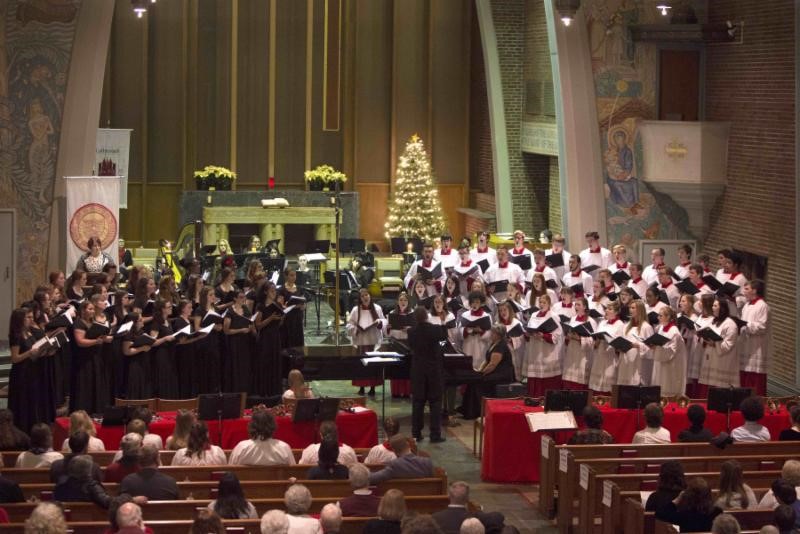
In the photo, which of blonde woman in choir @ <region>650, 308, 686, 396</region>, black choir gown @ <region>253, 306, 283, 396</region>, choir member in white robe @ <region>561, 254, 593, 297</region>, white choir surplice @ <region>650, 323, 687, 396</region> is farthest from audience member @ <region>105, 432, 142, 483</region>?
choir member in white robe @ <region>561, 254, 593, 297</region>

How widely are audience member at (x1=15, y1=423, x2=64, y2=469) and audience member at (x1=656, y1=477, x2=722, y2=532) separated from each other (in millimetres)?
4807

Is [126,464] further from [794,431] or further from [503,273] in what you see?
[503,273]

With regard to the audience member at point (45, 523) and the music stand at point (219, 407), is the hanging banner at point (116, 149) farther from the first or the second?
the audience member at point (45, 523)

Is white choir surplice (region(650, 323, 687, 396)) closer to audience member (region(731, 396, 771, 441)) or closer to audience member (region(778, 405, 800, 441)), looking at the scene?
audience member (region(731, 396, 771, 441))

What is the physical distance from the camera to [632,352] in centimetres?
1593

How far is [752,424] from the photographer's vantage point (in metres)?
12.2

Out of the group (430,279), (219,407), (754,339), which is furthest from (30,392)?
(754,339)

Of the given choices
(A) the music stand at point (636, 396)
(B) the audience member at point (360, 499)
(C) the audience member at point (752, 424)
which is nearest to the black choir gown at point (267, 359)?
(A) the music stand at point (636, 396)

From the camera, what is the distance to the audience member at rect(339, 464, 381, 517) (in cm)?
939

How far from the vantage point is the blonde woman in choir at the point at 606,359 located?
52.4 feet

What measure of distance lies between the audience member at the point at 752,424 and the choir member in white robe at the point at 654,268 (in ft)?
19.7

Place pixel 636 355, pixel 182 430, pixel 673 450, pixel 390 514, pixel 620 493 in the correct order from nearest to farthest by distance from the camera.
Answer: pixel 390 514, pixel 620 493, pixel 182 430, pixel 673 450, pixel 636 355

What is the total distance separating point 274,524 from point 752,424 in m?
5.69

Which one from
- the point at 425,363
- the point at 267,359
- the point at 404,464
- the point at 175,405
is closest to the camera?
the point at 404,464
